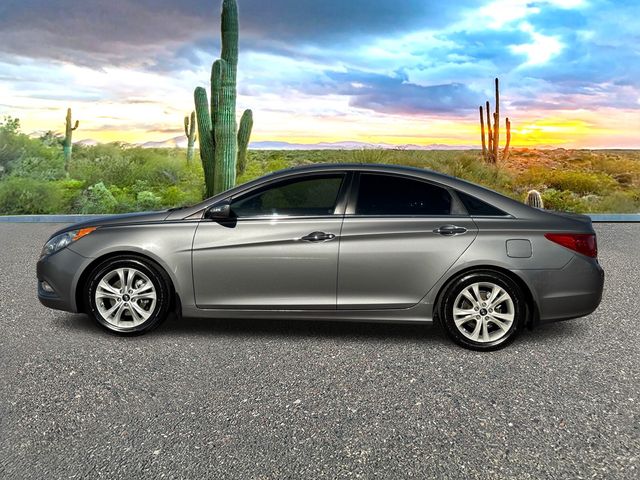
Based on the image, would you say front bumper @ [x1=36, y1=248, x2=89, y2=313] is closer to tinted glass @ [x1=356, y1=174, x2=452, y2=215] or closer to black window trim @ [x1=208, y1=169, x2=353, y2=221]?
black window trim @ [x1=208, y1=169, x2=353, y2=221]

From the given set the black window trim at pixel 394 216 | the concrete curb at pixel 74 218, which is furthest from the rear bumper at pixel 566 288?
the concrete curb at pixel 74 218

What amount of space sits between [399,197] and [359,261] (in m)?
0.66

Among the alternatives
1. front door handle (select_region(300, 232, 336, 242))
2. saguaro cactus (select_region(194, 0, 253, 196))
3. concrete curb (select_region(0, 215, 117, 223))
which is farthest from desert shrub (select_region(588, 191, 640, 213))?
front door handle (select_region(300, 232, 336, 242))

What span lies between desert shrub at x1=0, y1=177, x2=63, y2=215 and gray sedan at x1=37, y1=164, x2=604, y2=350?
16600 mm

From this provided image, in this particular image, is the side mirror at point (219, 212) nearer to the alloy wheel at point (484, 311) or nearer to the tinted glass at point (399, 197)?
the tinted glass at point (399, 197)

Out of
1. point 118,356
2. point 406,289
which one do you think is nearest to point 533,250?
point 406,289

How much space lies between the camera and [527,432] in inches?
149

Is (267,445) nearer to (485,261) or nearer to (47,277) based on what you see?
(485,261)

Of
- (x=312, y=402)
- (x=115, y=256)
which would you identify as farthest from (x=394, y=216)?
(x=115, y=256)

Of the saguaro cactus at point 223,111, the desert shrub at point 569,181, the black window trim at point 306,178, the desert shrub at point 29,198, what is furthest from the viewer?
the desert shrub at point 569,181

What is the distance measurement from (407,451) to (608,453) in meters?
1.04

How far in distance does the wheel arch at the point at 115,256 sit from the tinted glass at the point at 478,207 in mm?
2472

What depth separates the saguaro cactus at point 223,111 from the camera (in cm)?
1697

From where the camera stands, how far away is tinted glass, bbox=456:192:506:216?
5.44 metres
